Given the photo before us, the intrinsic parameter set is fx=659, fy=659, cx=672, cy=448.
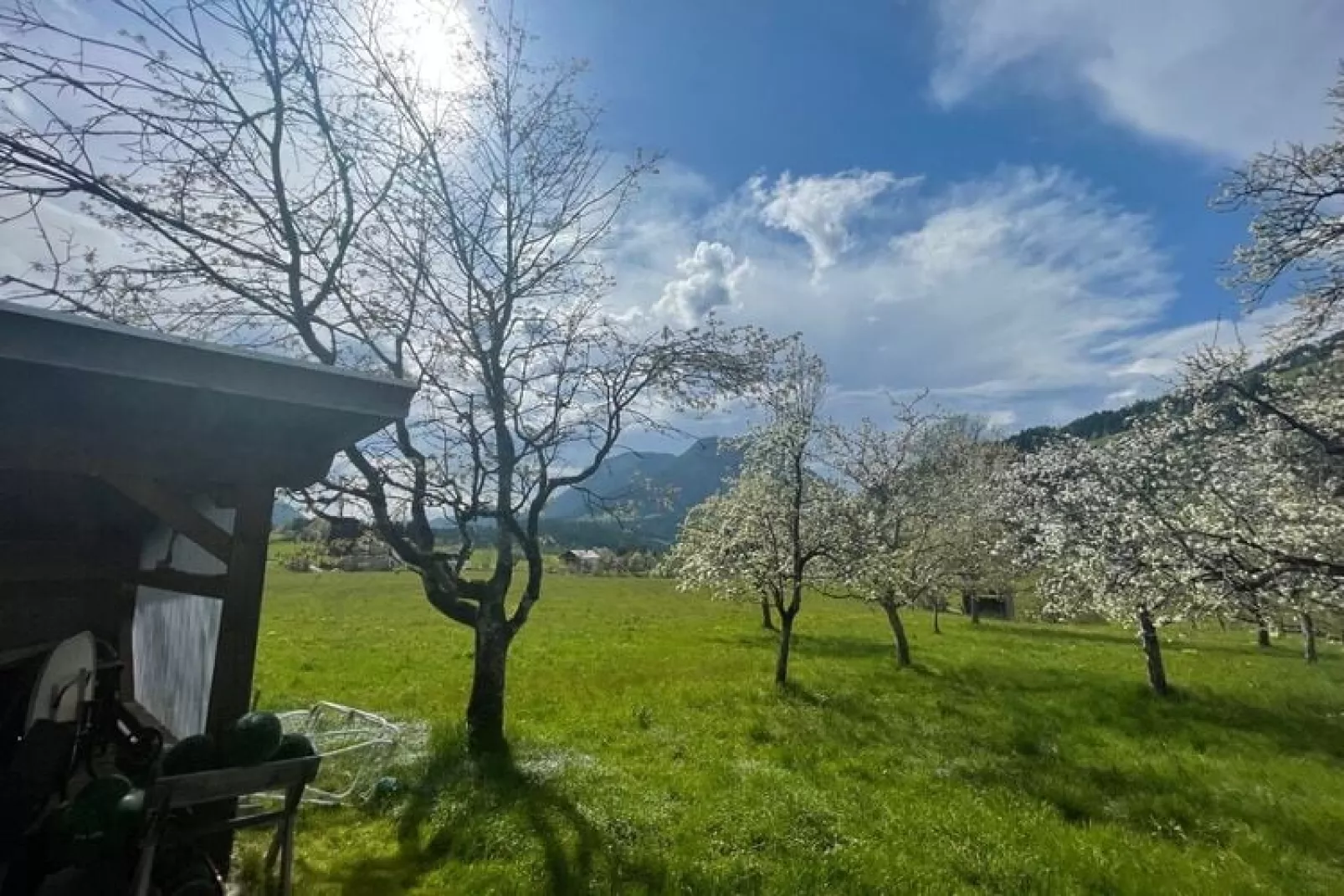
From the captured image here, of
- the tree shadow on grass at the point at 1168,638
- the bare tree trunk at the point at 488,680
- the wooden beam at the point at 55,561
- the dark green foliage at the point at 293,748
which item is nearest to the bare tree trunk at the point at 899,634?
the tree shadow on grass at the point at 1168,638

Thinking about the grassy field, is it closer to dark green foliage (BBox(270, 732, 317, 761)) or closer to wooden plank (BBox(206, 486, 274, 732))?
dark green foliage (BBox(270, 732, 317, 761))

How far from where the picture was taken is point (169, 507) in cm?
404

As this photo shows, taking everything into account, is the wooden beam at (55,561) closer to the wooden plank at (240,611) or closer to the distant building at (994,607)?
the wooden plank at (240,611)

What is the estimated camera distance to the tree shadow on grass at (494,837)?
6.79 m

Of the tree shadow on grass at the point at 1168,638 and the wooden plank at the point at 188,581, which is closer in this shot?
the wooden plank at the point at 188,581

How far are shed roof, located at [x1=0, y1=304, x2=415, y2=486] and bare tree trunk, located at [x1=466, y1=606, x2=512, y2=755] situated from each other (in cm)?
720

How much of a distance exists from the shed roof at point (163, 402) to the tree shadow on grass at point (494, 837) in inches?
191

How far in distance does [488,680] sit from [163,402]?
8.43 m

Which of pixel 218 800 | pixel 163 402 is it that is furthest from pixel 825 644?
pixel 163 402

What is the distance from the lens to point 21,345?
3174 millimetres

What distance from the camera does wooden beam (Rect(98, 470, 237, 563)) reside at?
3.91 meters

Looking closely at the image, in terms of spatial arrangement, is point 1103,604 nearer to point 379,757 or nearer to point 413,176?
point 379,757

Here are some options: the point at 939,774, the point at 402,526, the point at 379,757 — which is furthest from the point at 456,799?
the point at 939,774

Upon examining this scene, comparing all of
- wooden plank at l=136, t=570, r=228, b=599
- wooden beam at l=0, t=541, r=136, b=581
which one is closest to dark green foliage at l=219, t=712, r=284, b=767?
wooden plank at l=136, t=570, r=228, b=599
